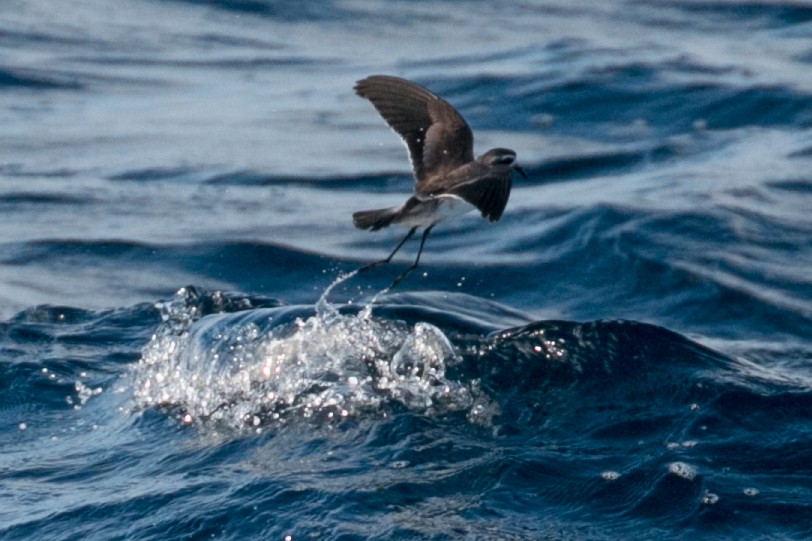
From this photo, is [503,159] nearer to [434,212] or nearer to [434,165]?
[434,212]

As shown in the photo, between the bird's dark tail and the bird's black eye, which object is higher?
the bird's black eye

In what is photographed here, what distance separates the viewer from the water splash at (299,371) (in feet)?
20.7

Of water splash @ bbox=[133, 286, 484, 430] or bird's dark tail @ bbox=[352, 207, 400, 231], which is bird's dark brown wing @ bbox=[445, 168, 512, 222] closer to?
bird's dark tail @ bbox=[352, 207, 400, 231]

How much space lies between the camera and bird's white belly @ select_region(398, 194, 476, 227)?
19.1 ft

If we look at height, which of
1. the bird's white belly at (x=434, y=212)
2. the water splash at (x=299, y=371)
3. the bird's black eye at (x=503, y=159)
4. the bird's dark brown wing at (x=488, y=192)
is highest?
the bird's black eye at (x=503, y=159)

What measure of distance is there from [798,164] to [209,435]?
7105 millimetres

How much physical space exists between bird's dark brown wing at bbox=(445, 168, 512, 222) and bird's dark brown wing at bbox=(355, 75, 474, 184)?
2.88 feet

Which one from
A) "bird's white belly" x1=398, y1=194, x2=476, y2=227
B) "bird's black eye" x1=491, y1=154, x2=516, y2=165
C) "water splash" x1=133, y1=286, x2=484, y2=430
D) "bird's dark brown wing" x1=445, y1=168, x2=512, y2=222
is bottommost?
"water splash" x1=133, y1=286, x2=484, y2=430

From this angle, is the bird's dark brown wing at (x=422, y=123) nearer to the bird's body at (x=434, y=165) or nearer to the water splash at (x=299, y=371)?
the bird's body at (x=434, y=165)

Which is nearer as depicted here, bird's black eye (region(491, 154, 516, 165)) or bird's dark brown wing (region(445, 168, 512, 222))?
bird's dark brown wing (region(445, 168, 512, 222))

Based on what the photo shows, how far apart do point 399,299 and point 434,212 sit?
209 centimetres

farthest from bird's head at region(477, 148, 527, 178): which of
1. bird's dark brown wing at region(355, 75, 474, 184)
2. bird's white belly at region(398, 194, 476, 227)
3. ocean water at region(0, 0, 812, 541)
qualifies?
ocean water at region(0, 0, 812, 541)

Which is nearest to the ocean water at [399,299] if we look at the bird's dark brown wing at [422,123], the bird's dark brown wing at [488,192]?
the bird's dark brown wing at [422,123]

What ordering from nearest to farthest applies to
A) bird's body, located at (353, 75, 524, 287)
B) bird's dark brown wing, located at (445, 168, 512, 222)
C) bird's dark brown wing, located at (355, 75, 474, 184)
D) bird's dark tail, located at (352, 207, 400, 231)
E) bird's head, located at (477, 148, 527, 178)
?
bird's dark brown wing, located at (445, 168, 512, 222) < bird's body, located at (353, 75, 524, 287) < bird's dark tail, located at (352, 207, 400, 231) < bird's head, located at (477, 148, 527, 178) < bird's dark brown wing, located at (355, 75, 474, 184)
